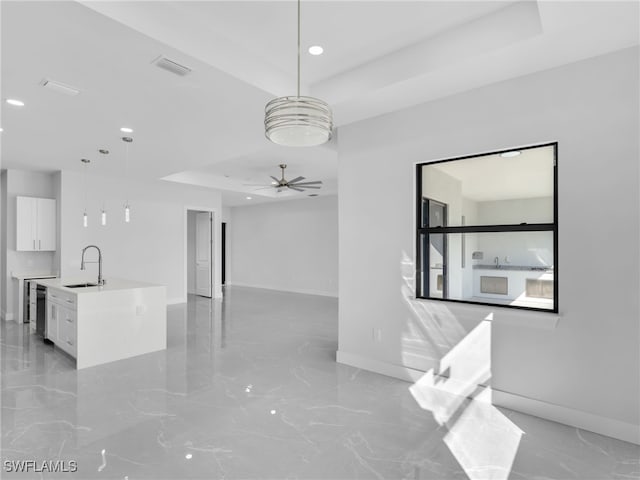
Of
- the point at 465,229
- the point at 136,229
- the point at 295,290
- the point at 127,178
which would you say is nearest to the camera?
the point at 465,229

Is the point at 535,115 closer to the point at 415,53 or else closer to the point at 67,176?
the point at 415,53

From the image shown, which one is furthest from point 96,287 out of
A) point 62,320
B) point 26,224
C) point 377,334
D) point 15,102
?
point 377,334

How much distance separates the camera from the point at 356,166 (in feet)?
13.3

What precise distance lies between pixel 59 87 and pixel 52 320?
3.14 m

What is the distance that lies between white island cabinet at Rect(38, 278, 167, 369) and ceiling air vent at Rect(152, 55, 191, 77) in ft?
9.17

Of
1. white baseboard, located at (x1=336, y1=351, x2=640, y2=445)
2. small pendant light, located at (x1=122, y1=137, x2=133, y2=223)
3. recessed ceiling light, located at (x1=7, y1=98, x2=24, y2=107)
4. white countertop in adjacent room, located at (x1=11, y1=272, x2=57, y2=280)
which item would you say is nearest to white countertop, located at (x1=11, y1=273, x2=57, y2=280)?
white countertop in adjacent room, located at (x1=11, y1=272, x2=57, y2=280)

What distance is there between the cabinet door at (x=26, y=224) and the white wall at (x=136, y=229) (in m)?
0.48

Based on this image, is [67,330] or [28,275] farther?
[28,275]

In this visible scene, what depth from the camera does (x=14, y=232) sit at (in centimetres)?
629

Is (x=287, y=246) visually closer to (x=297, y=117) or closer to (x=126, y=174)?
(x=126, y=174)

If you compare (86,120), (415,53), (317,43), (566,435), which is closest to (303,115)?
(317,43)

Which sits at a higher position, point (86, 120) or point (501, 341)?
point (86, 120)

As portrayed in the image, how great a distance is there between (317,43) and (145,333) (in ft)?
12.8

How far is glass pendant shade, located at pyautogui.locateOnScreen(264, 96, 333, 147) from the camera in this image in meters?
1.96
